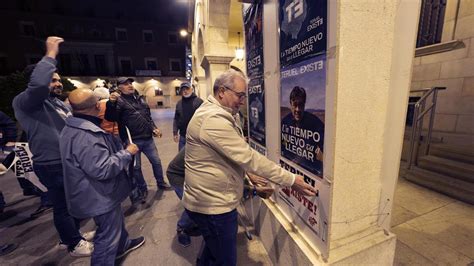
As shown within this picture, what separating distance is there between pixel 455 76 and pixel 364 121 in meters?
5.09

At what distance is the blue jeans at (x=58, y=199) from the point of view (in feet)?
7.53

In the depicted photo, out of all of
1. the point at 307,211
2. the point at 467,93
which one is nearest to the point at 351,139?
the point at 307,211

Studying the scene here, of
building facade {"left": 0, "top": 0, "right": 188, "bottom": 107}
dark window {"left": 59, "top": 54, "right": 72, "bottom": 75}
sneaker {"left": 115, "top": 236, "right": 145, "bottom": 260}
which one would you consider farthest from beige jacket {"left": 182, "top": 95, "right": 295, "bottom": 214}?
dark window {"left": 59, "top": 54, "right": 72, "bottom": 75}

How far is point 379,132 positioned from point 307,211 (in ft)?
2.49

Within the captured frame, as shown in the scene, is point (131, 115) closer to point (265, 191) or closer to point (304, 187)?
point (265, 191)

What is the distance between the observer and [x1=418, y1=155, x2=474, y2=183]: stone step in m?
3.44

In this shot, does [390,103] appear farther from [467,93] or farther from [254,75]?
[467,93]

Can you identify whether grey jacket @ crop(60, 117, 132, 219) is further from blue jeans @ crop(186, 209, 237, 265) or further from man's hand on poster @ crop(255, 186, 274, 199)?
man's hand on poster @ crop(255, 186, 274, 199)

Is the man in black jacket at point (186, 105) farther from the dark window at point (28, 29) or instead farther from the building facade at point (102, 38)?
the dark window at point (28, 29)

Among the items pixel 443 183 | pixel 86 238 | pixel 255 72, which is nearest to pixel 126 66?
pixel 86 238

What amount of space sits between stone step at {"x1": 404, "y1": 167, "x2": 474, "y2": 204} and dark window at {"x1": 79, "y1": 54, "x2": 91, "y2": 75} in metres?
31.9

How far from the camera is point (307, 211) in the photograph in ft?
5.43

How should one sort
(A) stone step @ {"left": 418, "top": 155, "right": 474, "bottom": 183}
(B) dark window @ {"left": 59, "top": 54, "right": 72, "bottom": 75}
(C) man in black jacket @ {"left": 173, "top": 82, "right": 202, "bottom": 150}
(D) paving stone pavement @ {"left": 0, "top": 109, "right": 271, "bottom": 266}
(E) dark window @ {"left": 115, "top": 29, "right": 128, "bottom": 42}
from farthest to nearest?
(E) dark window @ {"left": 115, "top": 29, "right": 128, "bottom": 42}
(B) dark window @ {"left": 59, "top": 54, "right": 72, "bottom": 75}
(C) man in black jacket @ {"left": 173, "top": 82, "right": 202, "bottom": 150}
(A) stone step @ {"left": 418, "top": 155, "right": 474, "bottom": 183}
(D) paving stone pavement @ {"left": 0, "top": 109, "right": 271, "bottom": 266}

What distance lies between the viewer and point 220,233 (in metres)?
1.59
